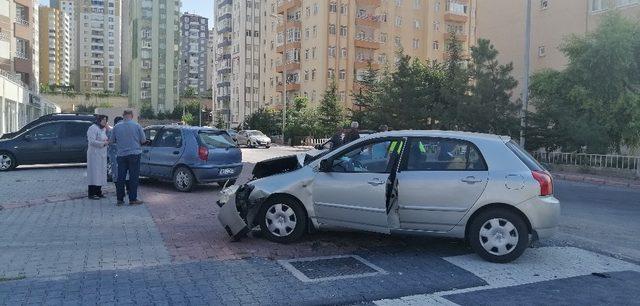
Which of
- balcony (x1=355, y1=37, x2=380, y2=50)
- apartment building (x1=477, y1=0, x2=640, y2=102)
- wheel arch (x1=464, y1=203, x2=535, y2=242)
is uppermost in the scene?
balcony (x1=355, y1=37, x2=380, y2=50)

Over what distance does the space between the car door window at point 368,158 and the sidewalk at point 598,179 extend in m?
13.5

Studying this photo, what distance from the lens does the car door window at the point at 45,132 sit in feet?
58.2

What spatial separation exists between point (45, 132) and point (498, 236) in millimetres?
16184

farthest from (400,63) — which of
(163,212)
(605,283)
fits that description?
(605,283)

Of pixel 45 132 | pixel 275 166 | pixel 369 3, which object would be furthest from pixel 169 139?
pixel 369 3

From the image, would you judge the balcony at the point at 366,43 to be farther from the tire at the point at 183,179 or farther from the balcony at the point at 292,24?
the tire at the point at 183,179

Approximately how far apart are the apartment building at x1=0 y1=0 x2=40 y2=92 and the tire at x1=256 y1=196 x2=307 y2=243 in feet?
140

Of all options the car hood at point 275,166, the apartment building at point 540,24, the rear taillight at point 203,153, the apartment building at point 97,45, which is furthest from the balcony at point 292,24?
the apartment building at point 97,45

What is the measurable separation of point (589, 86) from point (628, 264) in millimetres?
16649

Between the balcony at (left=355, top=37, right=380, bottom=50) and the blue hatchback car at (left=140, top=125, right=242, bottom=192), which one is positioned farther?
the balcony at (left=355, top=37, right=380, bottom=50)

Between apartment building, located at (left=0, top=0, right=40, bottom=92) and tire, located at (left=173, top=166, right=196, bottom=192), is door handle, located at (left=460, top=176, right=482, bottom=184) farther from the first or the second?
apartment building, located at (left=0, top=0, right=40, bottom=92)

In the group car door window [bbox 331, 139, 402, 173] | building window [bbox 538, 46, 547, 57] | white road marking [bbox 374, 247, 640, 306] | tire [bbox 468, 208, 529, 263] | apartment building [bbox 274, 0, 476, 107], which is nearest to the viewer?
white road marking [bbox 374, 247, 640, 306]

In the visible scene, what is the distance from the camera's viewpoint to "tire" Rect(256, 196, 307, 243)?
22.9 feet

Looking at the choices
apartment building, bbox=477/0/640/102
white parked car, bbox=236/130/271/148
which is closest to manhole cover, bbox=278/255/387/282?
apartment building, bbox=477/0/640/102
